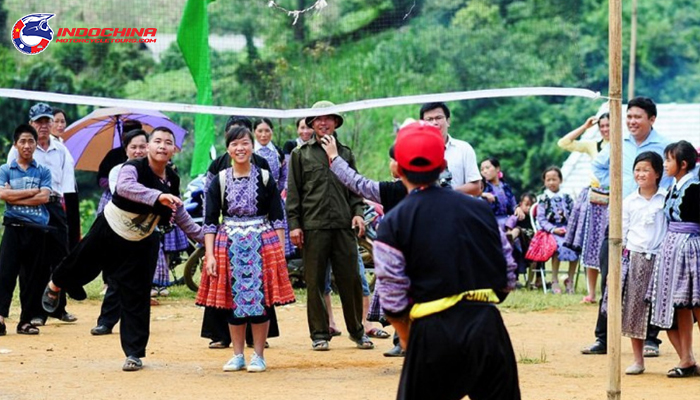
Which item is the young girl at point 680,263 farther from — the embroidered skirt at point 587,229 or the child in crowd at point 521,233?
the child in crowd at point 521,233

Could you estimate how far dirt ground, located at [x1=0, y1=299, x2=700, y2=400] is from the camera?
25.1 ft

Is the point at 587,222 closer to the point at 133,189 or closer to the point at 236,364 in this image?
the point at 236,364

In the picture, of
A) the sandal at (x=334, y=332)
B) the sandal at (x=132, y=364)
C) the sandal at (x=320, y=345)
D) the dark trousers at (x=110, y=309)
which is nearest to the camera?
the sandal at (x=132, y=364)

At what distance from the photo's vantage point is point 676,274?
825 cm

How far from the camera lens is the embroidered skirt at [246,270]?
328 inches

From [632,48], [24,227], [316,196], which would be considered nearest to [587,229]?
[316,196]

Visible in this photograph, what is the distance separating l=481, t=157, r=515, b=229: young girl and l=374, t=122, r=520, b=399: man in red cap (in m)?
9.87

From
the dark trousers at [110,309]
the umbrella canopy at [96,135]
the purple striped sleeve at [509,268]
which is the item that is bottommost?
the dark trousers at [110,309]

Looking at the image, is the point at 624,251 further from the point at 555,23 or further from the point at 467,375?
the point at 467,375

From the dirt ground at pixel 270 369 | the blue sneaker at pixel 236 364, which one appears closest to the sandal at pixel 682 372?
the dirt ground at pixel 270 369

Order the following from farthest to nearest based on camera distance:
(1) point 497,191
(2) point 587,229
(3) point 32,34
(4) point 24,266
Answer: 1. (1) point 497,191
2. (2) point 587,229
3. (4) point 24,266
4. (3) point 32,34

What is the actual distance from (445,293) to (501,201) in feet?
34.3

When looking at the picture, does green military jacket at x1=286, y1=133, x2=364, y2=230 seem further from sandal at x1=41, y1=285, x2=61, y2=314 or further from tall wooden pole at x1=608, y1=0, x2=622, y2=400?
tall wooden pole at x1=608, y1=0, x2=622, y2=400

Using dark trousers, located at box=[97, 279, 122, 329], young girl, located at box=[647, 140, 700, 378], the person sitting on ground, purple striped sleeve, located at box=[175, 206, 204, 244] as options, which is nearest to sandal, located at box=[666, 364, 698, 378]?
young girl, located at box=[647, 140, 700, 378]
